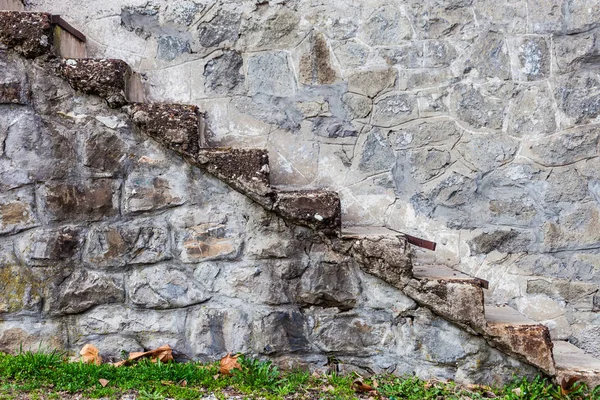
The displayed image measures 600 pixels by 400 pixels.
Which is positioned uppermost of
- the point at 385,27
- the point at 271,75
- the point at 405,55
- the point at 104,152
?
the point at 385,27

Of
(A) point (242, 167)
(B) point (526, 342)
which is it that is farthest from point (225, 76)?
(B) point (526, 342)

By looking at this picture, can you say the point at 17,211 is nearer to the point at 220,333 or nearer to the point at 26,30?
the point at 26,30

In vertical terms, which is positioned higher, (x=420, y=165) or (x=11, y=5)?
(x=11, y=5)

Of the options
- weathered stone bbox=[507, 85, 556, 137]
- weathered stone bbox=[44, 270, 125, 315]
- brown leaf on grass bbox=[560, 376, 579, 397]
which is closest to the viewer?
brown leaf on grass bbox=[560, 376, 579, 397]

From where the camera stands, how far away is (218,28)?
11.6 ft

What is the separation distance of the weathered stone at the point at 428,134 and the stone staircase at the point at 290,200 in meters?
0.85

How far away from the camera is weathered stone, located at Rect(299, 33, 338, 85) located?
3527 mm

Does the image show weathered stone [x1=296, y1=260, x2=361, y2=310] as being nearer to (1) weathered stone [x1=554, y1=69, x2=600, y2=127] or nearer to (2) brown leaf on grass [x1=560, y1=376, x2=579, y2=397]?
(2) brown leaf on grass [x1=560, y1=376, x2=579, y2=397]

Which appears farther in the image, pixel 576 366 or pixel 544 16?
pixel 544 16

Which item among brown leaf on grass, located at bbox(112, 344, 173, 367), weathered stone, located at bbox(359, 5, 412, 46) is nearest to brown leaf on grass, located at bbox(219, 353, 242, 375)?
brown leaf on grass, located at bbox(112, 344, 173, 367)

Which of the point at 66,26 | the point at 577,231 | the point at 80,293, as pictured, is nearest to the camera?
the point at 80,293

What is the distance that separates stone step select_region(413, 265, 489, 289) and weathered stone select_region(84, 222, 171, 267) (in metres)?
1.34

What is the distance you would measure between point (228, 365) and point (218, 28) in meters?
2.05

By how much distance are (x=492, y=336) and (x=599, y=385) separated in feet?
1.76
